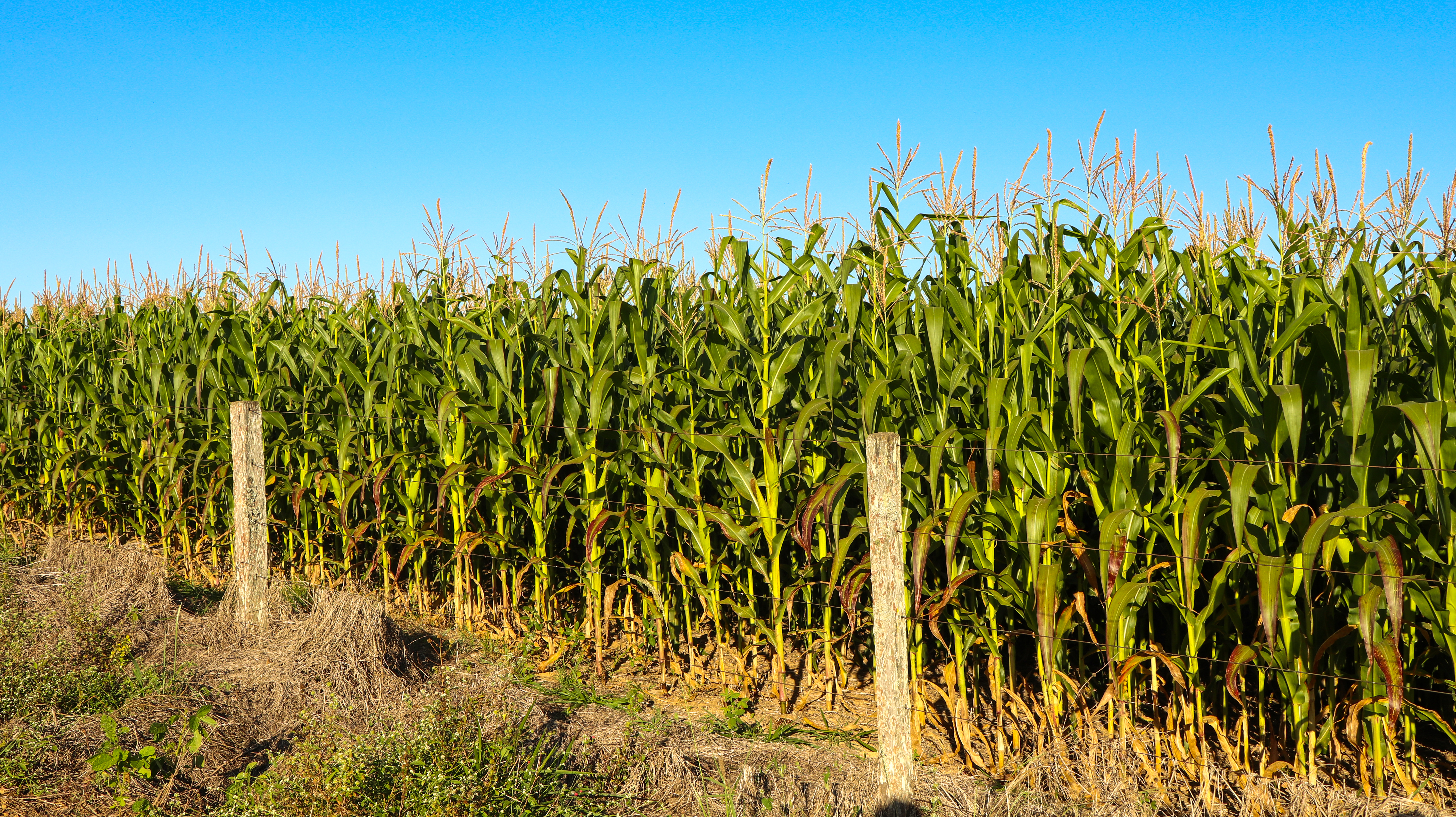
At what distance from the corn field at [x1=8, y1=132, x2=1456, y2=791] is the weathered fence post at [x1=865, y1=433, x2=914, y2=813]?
4.6 inches

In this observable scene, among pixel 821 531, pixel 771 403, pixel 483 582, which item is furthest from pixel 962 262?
pixel 483 582

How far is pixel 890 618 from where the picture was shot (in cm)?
338

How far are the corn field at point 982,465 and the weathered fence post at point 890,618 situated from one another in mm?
117

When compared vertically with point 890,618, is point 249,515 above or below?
above

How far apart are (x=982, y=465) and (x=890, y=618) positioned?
0.83 metres

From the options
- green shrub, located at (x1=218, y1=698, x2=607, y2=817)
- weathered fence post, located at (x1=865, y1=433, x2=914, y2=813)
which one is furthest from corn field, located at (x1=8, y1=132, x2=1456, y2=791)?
green shrub, located at (x1=218, y1=698, x2=607, y2=817)

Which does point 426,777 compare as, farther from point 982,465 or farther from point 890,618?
point 982,465

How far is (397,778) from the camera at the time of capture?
3229 mm

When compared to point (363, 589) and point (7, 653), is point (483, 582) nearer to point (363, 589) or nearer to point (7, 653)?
point (363, 589)

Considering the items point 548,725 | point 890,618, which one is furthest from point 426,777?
point 890,618

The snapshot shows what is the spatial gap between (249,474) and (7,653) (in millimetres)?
1476

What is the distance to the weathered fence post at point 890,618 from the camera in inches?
131

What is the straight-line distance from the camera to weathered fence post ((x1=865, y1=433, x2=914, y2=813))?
3340 mm

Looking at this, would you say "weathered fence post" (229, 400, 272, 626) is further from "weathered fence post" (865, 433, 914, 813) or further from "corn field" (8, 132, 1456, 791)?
"weathered fence post" (865, 433, 914, 813)
